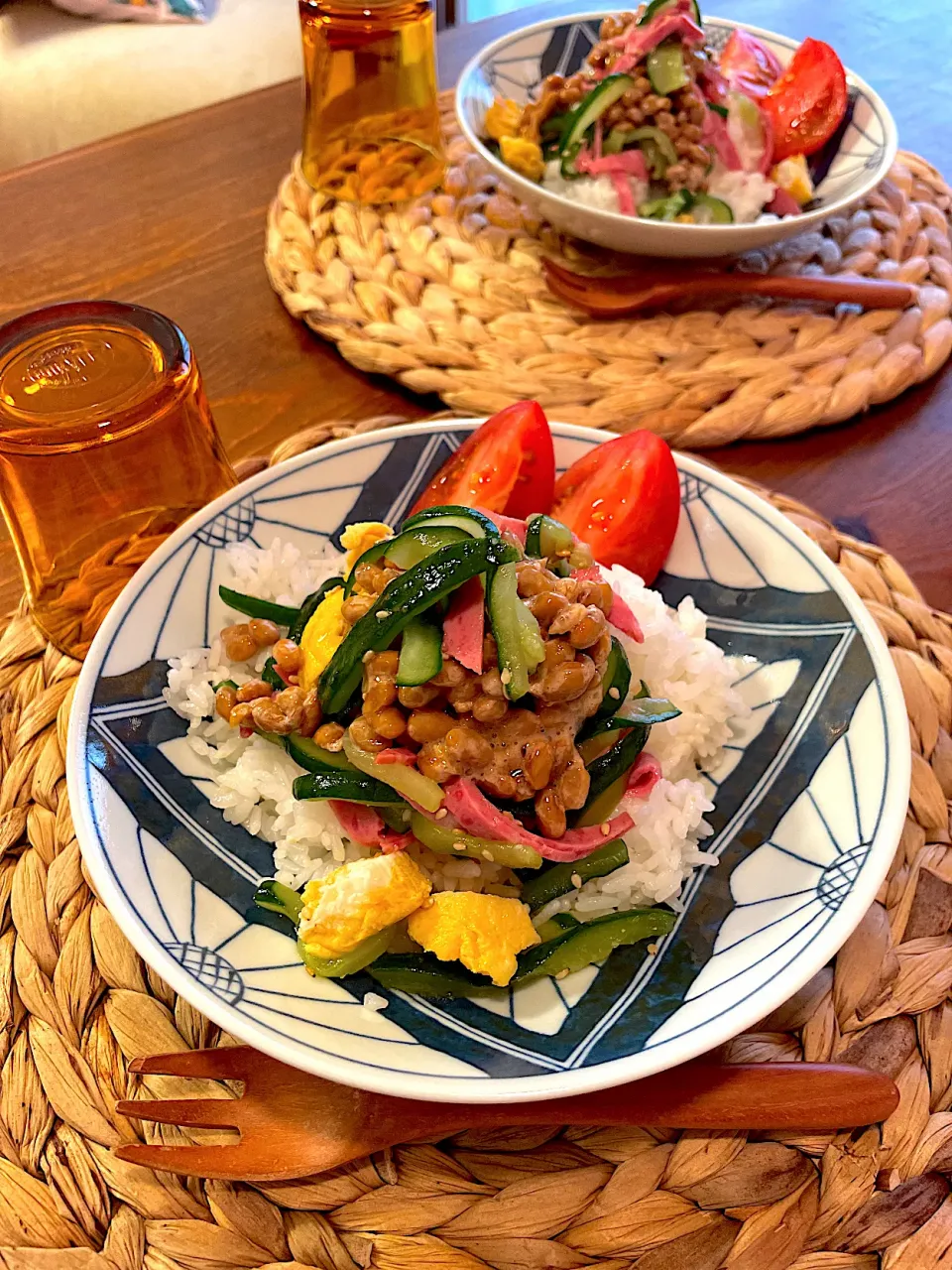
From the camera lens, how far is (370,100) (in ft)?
10.2

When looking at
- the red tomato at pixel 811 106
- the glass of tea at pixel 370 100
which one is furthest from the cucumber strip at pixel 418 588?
the red tomato at pixel 811 106

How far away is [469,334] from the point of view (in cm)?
279

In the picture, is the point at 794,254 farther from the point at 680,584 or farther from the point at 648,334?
the point at 680,584

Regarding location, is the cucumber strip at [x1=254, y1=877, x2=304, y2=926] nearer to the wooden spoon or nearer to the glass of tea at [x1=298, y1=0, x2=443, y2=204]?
the wooden spoon

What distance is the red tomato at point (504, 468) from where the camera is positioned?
204cm

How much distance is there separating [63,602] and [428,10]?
2.12 m

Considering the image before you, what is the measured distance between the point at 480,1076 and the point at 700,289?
7.55ft

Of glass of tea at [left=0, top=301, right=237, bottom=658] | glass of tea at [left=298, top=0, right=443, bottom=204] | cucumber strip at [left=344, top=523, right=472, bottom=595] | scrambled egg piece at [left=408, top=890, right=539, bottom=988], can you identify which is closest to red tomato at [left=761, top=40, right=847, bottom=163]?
glass of tea at [left=298, top=0, right=443, bottom=204]

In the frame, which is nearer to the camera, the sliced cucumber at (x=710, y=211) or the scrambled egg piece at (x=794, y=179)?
the sliced cucumber at (x=710, y=211)

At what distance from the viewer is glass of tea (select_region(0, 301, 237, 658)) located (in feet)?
6.26

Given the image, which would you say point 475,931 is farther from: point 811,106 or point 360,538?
point 811,106

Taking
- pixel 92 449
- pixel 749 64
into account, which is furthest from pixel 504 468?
pixel 749 64

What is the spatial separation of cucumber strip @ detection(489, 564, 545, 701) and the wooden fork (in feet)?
1.99

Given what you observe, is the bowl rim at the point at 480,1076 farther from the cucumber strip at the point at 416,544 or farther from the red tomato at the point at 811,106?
the red tomato at the point at 811,106
